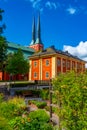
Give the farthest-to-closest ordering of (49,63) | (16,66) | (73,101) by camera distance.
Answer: (49,63) < (16,66) < (73,101)

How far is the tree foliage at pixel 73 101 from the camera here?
8.27 metres

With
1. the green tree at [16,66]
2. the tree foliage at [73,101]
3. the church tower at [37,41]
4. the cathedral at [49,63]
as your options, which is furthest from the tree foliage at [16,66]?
the church tower at [37,41]

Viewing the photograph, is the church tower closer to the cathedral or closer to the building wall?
the cathedral

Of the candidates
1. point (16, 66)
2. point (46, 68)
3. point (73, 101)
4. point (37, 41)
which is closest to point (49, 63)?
point (46, 68)

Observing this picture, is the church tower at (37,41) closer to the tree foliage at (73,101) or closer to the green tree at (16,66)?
the green tree at (16,66)

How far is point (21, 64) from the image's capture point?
44188 mm

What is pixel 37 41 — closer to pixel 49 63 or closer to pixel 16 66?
pixel 49 63

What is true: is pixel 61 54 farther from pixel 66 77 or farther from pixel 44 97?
pixel 66 77

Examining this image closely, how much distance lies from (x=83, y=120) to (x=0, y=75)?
55.3m

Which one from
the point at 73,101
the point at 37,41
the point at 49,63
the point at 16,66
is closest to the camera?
the point at 73,101

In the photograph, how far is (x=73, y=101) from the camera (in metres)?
8.43

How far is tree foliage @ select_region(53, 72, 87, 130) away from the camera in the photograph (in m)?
8.27

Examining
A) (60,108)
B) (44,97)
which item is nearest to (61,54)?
(44,97)

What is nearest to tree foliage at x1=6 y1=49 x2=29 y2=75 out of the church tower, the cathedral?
the cathedral
